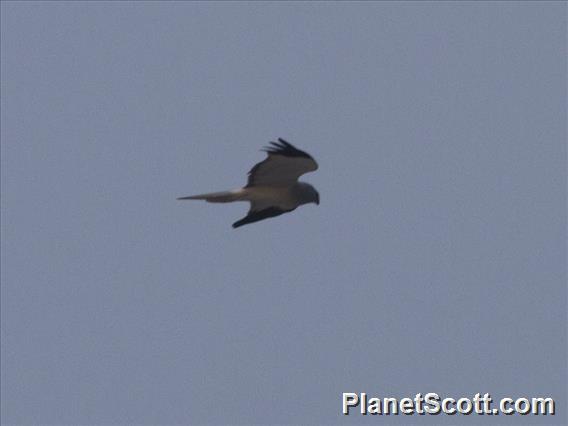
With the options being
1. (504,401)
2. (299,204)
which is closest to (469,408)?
(504,401)

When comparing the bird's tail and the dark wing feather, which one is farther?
the dark wing feather

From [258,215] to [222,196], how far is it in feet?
5.13

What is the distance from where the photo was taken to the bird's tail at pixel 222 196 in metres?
42.5

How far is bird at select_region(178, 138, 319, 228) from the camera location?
42.3m

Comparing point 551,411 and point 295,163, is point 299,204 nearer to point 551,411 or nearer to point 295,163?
point 295,163

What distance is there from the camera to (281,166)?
140 feet

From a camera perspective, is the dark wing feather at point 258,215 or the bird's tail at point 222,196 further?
the dark wing feather at point 258,215

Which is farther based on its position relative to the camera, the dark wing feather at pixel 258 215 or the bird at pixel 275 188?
the dark wing feather at pixel 258 215

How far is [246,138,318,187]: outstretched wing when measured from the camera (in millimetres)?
42125

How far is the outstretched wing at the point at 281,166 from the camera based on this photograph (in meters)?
42.1

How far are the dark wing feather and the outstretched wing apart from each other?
844 mm

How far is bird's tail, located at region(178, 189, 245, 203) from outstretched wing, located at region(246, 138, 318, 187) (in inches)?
10.4

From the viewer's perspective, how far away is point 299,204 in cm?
4378

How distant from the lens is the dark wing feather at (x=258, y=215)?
4416 centimetres
